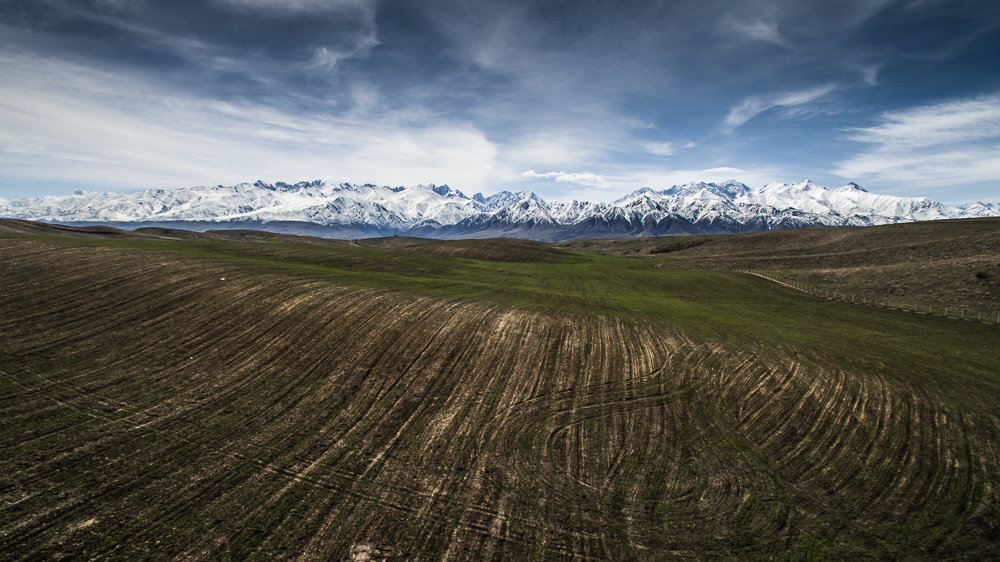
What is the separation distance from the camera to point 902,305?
1903 inches

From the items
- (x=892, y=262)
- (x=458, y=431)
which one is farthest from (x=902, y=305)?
(x=458, y=431)

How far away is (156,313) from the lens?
1118 inches

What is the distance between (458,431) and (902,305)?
190ft

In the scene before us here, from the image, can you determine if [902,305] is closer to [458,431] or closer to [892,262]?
[892,262]

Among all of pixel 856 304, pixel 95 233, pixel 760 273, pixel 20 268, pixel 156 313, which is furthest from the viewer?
pixel 95 233

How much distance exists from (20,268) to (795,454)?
5612cm

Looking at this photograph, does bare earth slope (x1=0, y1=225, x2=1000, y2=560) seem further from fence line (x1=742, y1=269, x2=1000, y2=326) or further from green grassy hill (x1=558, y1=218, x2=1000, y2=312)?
green grassy hill (x1=558, y1=218, x2=1000, y2=312)

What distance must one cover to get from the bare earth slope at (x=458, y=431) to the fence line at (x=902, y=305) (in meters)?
12.1

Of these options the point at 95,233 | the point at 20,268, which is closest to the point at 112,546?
the point at 20,268

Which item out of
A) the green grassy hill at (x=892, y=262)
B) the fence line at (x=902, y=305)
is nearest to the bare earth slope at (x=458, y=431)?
the fence line at (x=902, y=305)

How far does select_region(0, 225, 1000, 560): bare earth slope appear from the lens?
12914 millimetres

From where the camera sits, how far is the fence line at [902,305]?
4250 cm

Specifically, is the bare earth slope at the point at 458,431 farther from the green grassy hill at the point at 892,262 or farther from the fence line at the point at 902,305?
the green grassy hill at the point at 892,262

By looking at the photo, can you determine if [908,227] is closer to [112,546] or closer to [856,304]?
[856,304]
